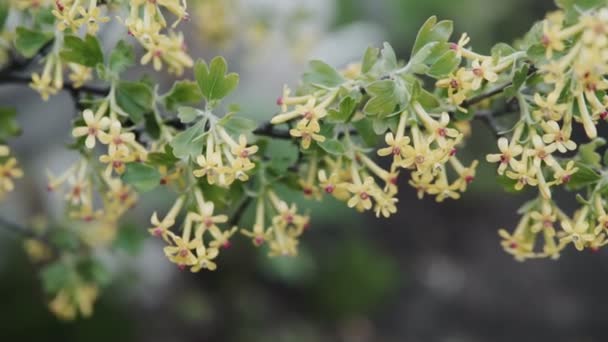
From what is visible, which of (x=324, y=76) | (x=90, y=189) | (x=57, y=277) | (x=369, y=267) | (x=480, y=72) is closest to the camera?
(x=480, y=72)

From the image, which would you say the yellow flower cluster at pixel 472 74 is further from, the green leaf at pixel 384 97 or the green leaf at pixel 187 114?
the green leaf at pixel 187 114

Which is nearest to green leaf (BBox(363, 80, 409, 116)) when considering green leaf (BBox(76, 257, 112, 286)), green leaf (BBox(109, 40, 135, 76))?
green leaf (BBox(109, 40, 135, 76))

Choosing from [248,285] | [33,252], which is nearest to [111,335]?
[248,285]

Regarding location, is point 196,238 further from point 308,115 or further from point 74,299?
point 74,299

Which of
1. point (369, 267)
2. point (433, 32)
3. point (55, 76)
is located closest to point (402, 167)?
point (433, 32)

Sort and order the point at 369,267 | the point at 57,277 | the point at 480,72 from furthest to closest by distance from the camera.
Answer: the point at 369,267 → the point at 57,277 → the point at 480,72

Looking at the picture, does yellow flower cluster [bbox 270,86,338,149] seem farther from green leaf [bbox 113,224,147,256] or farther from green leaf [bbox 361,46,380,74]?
green leaf [bbox 113,224,147,256]

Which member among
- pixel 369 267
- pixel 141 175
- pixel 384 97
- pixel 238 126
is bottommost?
pixel 369 267
